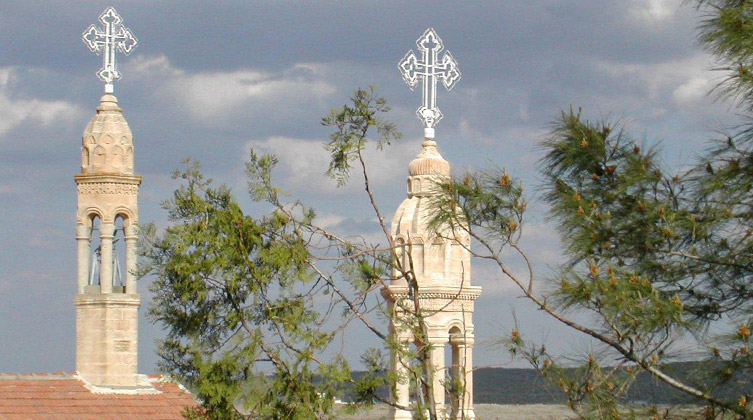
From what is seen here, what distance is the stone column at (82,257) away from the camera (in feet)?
73.5

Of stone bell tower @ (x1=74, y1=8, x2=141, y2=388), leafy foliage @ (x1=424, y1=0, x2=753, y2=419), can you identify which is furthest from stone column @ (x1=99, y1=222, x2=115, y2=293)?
leafy foliage @ (x1=424, y1=0, x2=753, y2=419)

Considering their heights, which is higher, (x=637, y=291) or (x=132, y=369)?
(x=637, y=291)

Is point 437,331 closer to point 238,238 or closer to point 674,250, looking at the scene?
point 238,238

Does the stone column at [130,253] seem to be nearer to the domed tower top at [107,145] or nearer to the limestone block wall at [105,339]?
the limestone block wall at [105,339]

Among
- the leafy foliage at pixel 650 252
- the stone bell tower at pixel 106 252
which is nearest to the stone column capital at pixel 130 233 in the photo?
the stone bell tower at pixel 106 252

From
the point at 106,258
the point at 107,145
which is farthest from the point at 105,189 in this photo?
the point at 106,258

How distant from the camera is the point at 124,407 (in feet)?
68.9

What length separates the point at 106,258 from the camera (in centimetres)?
2231

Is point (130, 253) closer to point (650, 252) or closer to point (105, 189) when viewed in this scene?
point (105, 189)

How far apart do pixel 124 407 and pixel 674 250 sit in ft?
46.6

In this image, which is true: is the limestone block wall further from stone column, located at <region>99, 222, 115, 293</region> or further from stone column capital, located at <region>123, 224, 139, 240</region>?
stone column capital, located at <region>123, 224, 139, 240</region>

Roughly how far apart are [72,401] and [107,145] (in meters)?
4.41

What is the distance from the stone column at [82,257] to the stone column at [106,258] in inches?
9.8

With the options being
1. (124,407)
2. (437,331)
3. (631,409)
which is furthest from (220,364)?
(437,331)
